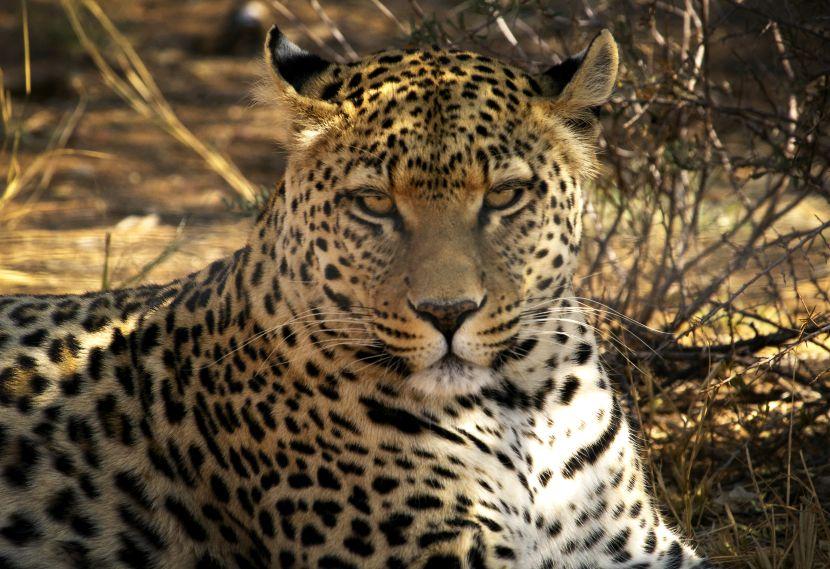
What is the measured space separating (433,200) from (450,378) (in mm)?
555

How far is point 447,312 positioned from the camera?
3.57 meters

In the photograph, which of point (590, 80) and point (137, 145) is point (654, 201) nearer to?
point (590, 80)

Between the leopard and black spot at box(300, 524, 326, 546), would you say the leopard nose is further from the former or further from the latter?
black spot at box(300, 524, 326, 546)

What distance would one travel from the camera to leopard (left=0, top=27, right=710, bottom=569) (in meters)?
3.75

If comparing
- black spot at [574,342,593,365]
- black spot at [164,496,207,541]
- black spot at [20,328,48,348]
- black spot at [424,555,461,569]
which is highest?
black spot at [574,342,593,365]

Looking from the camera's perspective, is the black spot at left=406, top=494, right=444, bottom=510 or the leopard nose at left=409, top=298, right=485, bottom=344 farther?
the black spot at left=406, top=494, right=444, bottom=510

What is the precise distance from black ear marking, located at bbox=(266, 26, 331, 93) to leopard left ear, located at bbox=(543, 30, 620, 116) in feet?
2.64

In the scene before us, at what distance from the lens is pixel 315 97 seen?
4043 mm

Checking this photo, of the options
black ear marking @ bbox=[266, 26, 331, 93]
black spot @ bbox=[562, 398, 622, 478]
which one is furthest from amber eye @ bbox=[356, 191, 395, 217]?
black spot @ bbox=[562, 398, 622, 478]

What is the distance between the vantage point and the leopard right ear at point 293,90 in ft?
13.0

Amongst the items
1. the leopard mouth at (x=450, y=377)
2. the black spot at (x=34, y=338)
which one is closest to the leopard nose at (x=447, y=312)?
the leopard mouth at (x=450, y=377)

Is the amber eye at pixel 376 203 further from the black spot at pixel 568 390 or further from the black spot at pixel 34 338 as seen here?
the black spot at pixel 34 338

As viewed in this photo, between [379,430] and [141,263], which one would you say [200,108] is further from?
[379,430]

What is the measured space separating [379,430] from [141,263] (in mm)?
4824
